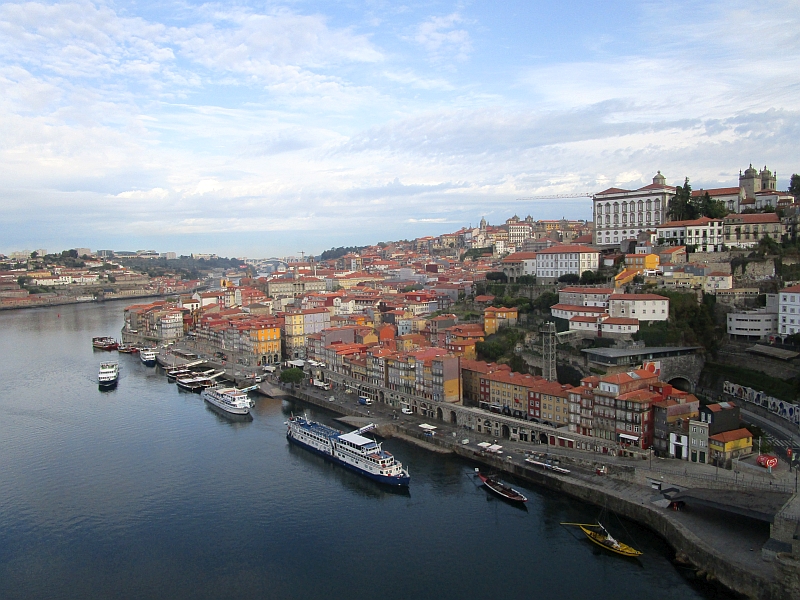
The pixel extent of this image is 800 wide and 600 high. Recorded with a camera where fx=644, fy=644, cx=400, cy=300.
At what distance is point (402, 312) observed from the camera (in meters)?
22.6

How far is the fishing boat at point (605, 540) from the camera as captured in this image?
8.99 meters

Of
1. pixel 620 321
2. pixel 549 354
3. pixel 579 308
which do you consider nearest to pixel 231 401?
pixel 549 354

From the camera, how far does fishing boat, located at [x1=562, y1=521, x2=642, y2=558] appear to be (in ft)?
29.5

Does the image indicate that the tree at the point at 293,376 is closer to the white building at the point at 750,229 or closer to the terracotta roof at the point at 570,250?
the terracotta roof at the point at 570,250

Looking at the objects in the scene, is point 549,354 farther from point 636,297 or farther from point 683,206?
point 683,206

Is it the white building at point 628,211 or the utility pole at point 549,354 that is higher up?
the white building at point 628,211

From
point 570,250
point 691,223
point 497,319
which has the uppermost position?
point 691,223

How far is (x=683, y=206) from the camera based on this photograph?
21312mm

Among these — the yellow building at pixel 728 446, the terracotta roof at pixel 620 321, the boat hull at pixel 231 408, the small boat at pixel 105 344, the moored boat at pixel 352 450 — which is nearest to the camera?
the yellow building at pixel 728 446

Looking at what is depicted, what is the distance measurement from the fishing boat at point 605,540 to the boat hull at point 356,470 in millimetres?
3302

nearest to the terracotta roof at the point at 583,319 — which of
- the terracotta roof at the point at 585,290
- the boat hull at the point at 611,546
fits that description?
the terracotta roof at the point at 585,290

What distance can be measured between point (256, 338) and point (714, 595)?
55.9ft

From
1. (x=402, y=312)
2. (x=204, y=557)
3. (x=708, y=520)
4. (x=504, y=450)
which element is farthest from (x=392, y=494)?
(x=402, y=312)

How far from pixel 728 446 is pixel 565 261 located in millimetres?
11381
